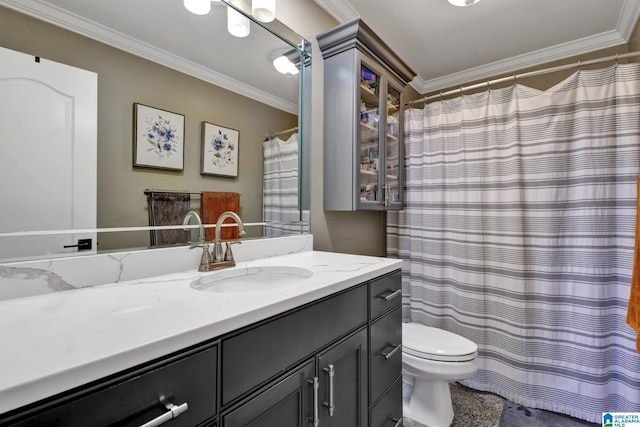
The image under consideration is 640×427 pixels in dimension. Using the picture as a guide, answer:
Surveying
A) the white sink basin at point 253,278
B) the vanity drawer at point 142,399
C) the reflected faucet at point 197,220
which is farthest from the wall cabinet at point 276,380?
the reflected faucet at point 197,220

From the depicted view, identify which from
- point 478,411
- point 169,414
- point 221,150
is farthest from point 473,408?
point 221,150

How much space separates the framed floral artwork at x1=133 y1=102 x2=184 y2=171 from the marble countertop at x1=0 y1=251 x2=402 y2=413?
404 mm

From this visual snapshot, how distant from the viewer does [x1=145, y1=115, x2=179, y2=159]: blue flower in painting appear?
1.03 m

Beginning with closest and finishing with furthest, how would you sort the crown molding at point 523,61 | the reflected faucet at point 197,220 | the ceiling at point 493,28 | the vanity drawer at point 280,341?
the vanity drawer at point 280,341, the reflected faucet at point 197,220, the ceiling at point 493,28, the crown molding at point 523,61

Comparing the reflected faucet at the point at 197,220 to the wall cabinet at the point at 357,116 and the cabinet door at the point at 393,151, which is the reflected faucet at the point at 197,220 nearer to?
the wall cabinet at the point at 357,116

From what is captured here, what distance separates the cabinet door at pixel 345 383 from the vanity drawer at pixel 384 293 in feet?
0.36

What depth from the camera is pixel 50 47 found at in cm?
83

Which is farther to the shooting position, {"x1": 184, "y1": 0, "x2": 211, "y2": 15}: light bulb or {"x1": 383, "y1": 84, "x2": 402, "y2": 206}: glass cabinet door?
{"x1": 383, "y1": 84, "x2": 402, "y2": 206}: glass cabinet door

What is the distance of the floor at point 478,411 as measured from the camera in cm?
162

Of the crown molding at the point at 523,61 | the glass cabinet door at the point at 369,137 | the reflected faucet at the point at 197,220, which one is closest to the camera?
the reflected faucet at the point at 197,220

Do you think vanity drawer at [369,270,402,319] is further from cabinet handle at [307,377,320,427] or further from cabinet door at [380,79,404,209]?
cabinet door at [380,79,404,209]

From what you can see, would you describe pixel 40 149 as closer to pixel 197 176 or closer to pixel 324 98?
pixel 197 176

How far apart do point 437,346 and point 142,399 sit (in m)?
1.45

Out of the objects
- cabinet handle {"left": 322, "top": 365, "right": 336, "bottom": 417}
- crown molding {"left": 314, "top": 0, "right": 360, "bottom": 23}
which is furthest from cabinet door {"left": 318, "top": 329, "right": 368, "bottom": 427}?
crown molding {"left": 314, "top": 0, "right": 360, "bottom": 23}
